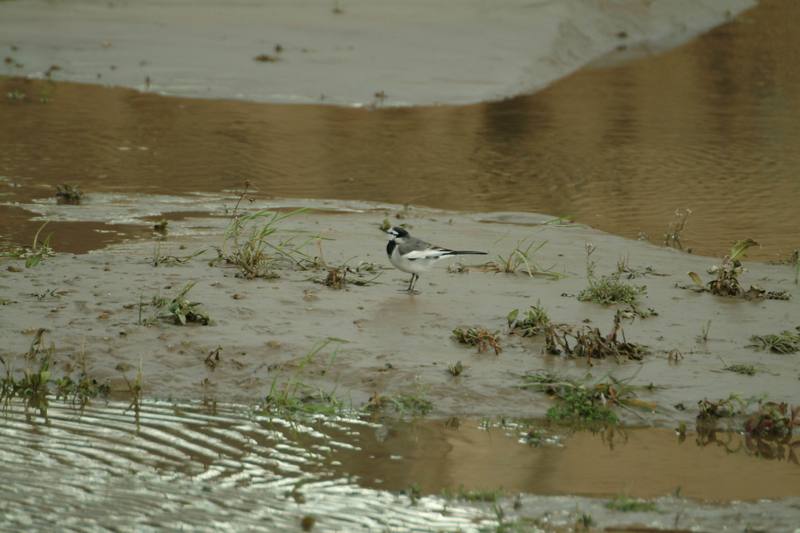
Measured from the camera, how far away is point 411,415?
7.41 metres

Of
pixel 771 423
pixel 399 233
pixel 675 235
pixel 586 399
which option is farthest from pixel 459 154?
pixel 771 423

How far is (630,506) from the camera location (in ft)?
19.6

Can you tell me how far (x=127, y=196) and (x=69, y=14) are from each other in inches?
422

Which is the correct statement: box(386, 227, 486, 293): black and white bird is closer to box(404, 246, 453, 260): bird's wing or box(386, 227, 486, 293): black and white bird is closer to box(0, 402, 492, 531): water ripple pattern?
box(404, 246, 453, 260): bird's wing

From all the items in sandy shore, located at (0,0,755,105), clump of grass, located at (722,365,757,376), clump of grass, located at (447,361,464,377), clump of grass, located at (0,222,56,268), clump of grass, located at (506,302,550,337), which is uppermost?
sandy shore, located at (0,0,755,105)

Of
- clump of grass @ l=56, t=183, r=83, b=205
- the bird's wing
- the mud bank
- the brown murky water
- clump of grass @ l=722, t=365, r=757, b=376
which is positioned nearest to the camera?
the mud bank

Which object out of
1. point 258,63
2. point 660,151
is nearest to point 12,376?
point 660,151

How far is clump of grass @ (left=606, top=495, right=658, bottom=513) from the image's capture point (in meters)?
5.98

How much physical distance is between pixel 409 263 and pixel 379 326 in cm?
A: 88

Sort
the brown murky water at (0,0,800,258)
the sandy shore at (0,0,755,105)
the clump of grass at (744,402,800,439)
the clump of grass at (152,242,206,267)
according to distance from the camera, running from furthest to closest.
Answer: the sandy shore at (0,0,755,105) → the brown murky water at (0,0,800,258) → the clump of grass at (152,242,206,267) → the clump of grass at (744,402,800,439)

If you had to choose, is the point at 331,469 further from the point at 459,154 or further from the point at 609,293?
the point at 459,154

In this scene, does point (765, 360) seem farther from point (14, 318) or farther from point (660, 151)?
point (660, 151)

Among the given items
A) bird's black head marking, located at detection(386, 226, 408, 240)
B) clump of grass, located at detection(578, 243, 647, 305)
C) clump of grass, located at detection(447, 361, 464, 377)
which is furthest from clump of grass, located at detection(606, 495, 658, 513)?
bird's black head marking, located at detection(386, 226, 408, 240)

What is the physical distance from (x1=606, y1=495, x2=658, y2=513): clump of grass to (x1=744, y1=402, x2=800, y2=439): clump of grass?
1477 mm
